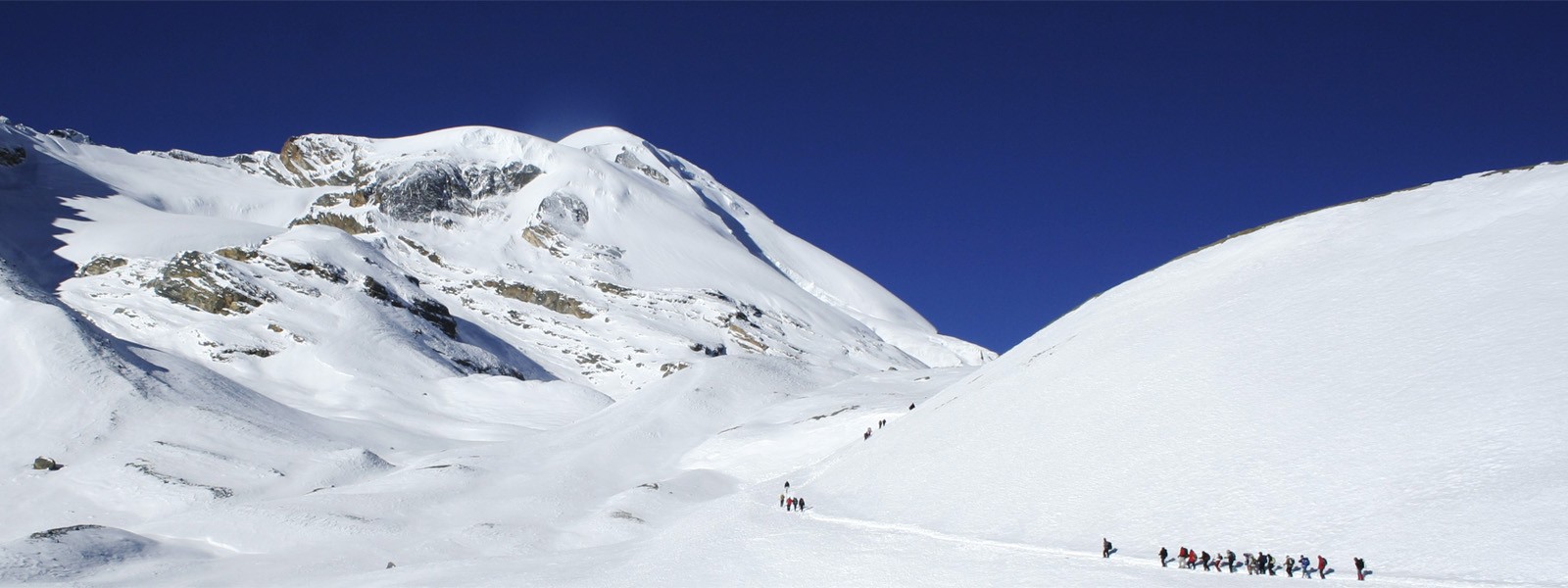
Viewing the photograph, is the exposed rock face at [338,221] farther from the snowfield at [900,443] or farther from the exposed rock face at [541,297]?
the snowfield at [900,443]

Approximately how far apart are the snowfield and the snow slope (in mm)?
149

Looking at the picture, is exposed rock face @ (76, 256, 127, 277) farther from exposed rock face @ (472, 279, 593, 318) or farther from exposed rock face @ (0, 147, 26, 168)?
exposed rock face @ (0, 147, 26, 168)

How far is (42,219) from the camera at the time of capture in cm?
14612

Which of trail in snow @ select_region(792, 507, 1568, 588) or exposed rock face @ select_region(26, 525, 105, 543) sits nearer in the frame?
trail in snow @ select_region(792, 507, 1568, 588)

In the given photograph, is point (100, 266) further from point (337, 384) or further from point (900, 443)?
point (900, 443)

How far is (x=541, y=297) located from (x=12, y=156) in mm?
97703

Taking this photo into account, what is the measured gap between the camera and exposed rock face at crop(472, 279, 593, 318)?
161 meters

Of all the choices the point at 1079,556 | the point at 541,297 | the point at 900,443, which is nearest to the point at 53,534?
the point at 900,443

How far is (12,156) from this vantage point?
6545 inches

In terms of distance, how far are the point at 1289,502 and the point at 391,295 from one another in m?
117

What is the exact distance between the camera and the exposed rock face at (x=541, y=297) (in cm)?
16100

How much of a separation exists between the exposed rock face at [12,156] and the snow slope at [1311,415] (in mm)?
180556

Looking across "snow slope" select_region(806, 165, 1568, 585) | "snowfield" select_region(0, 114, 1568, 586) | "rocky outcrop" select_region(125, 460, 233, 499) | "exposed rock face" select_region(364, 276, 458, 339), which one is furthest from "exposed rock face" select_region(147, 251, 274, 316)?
"snow slope" select_region(806, 165, 1568, 585)

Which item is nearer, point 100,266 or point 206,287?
point 206,287
